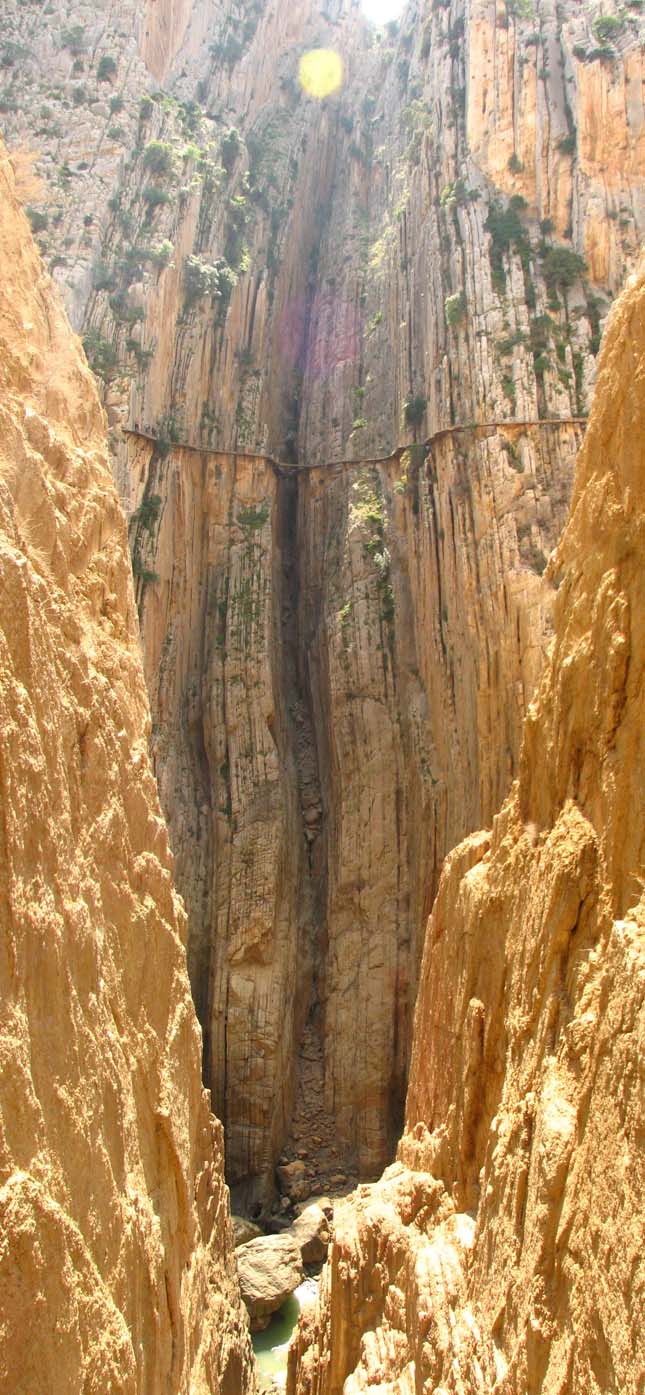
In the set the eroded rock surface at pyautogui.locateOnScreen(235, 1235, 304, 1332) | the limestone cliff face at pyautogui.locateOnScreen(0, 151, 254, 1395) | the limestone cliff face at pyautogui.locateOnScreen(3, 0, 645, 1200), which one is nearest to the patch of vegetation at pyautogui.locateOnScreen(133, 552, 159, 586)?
the limestone cliff face at pyautogui.locateOnScreen(3, 0, 645, 1200)

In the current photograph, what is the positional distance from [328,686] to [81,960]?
59.2 ft

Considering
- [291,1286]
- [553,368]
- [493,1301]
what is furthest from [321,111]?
[493,1301]

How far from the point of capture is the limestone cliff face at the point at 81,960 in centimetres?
557

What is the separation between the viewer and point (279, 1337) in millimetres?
16188

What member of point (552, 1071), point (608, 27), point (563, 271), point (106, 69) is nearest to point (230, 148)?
point (106, 69)

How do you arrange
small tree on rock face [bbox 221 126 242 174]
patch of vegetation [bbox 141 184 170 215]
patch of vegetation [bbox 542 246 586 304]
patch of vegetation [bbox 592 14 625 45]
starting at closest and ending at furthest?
patch of vegetation [bbox 542 246 586 304], patch of vegetation [bbox 592 14 625 45], patch of vegetation [bbox 141 184 170 215], small tree on rock face [bbox 221 126 242 174]

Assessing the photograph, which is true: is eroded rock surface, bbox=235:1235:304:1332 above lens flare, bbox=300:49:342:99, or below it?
below

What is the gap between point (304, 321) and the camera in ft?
103

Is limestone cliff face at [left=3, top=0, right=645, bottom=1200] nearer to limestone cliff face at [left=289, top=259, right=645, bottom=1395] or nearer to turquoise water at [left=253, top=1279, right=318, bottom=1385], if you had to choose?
turquoise water at [left=253, top=1279, right=318, bottom=1385]

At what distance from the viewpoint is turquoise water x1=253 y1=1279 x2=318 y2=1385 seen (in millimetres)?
15336

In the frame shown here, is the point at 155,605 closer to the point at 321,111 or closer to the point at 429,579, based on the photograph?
the point at 429,579

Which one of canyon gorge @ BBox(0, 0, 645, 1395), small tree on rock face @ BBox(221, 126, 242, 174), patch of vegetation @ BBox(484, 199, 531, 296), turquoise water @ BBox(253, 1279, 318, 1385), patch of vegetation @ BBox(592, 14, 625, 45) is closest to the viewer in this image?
canyon gorge @ BBox(0, 0, 645, 1395)

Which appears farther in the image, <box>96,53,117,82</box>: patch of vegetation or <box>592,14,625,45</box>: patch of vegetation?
<box>96,53,117,82</box>: patch of vegetation

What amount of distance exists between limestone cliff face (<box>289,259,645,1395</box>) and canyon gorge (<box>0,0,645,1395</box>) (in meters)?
0.05
